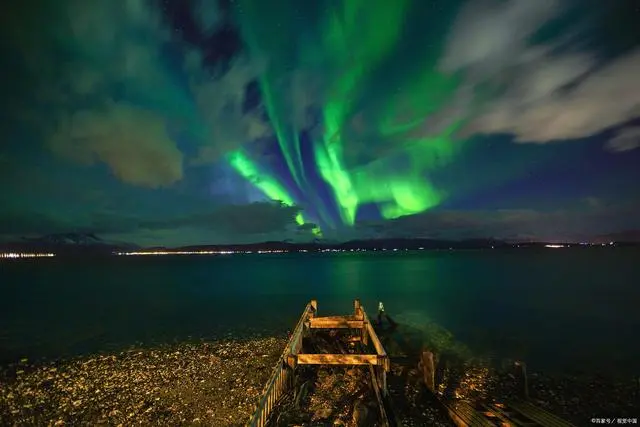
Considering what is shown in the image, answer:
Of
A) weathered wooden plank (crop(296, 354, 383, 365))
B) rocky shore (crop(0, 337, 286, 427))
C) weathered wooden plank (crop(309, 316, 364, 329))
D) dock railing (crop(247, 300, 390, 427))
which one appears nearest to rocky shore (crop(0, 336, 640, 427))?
rocky shore (crop(0, 337, 286, 427))

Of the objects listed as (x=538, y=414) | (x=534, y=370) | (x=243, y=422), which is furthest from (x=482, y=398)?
(x=243, y=422)

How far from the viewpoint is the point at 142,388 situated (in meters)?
16.1

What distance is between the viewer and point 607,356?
22984 millimetres

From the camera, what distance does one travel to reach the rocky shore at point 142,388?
44.3ft

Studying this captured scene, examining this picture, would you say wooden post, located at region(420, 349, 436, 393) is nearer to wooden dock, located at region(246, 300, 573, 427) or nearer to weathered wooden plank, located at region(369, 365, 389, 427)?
wooden dock, located at region(246, 300, 573, 427)

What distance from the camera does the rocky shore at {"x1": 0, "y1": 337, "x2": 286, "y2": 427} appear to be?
44.3 feet

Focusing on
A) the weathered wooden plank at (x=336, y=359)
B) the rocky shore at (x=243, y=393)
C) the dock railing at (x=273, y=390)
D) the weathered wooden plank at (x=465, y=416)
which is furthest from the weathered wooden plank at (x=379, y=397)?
the dock railing at (x=273, y=390)

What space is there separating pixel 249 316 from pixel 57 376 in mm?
19828

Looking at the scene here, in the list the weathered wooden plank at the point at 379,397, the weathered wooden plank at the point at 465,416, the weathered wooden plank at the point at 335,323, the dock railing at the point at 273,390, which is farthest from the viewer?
the weathered wooden plank at the point at 335,323

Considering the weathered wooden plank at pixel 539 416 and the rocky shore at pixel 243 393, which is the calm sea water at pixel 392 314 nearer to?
the rocky shore at pixel 243 393

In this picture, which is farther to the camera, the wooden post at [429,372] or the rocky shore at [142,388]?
the wooden post at [429,372]

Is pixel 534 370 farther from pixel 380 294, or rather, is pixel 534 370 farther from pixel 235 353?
pixel 380 294

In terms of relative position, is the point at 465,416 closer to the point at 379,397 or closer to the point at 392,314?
the point at 379,397

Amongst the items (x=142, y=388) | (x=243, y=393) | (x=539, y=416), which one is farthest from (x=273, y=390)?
(x=539, y=416)
